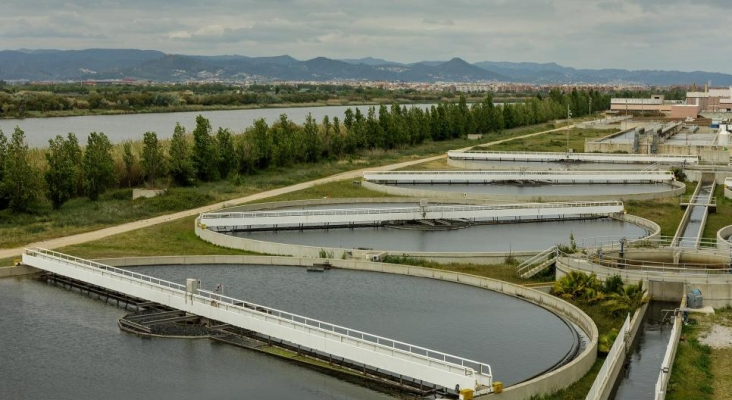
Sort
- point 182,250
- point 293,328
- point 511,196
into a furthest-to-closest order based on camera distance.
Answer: point 511,196 < point 182,250 < point 293,328

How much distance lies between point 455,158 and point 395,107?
17.3 m

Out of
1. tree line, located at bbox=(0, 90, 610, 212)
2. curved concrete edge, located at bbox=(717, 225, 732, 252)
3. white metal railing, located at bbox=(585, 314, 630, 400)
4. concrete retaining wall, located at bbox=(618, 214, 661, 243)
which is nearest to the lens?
white metal railing, located at bbox=(585, 314, 630, 400)

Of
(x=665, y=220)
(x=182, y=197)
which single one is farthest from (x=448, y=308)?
(x=182, y=197)

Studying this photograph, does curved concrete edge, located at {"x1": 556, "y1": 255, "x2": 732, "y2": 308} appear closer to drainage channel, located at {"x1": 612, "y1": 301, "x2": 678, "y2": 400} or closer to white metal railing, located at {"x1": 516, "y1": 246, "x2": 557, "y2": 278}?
drainage channel, located at {"x1": 612, "y1": 301, "x2": 678, "y2": 400}

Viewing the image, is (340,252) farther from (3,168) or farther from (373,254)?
(3,168)

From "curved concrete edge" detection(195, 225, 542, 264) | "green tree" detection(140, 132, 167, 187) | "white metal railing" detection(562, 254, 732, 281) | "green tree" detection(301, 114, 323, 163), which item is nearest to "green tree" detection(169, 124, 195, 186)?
"green tree" detection(140, 132, 167, 187)

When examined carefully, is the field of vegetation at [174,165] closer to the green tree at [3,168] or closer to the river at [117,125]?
the green tree at [3,168]

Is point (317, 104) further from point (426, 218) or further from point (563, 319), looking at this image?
point (563, 319)

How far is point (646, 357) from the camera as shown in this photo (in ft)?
85.1

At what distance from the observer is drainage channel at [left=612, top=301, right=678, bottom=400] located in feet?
76.1

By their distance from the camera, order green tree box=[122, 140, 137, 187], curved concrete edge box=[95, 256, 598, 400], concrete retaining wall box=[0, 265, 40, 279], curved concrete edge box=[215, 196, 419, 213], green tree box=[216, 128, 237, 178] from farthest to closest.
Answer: green tree box=[216, 128, 237, 178] → green tree box=[122, 140, 137, 187] → curved concrete edge box=[215, 196, 419, 213] → concrete retaining wall box=[0, 265, 40, 279] → curved concrete edge box=[95, 256, 598, 400]

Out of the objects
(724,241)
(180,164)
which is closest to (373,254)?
(724,241)

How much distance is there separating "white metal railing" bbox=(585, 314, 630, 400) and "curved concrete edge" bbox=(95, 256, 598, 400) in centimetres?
69

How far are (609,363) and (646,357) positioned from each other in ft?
12.0
